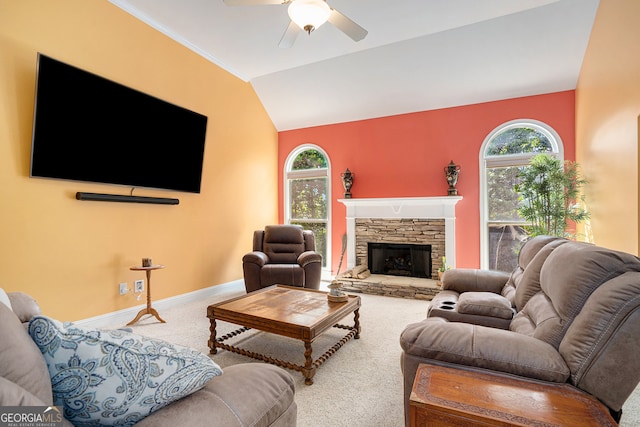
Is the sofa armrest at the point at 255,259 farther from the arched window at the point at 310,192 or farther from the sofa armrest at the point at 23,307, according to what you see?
the sofa armrest at the point at 23,307

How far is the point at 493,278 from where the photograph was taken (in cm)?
284

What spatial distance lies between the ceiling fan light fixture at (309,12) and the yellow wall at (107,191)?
7.85 ft

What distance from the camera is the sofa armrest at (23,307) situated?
1343 millimetres

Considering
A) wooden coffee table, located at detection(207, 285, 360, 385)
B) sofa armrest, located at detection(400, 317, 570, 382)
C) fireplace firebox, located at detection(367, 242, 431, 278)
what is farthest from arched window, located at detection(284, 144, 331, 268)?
sofa armrest, located at detection(400, 317, 570, 382)

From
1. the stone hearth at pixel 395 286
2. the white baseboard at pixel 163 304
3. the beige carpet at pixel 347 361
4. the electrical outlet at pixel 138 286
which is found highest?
the electrical outlet at pixel 138 286

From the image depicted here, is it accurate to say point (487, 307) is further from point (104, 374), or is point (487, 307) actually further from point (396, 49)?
point (396, 49)

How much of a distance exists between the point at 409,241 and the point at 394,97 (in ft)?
7.81

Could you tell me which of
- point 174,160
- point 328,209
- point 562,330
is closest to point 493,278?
point 562,330

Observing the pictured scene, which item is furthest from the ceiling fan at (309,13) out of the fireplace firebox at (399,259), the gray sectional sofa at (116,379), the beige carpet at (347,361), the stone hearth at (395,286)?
the fireplace firebox at (399,259)

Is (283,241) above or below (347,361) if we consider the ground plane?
above

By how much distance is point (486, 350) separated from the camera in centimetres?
134

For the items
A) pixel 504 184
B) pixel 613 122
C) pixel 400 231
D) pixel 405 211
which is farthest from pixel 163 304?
pixel 613 122

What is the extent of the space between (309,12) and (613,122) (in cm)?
297

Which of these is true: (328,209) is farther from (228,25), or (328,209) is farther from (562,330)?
(562,330)
